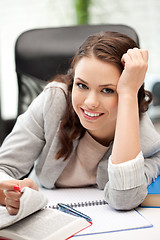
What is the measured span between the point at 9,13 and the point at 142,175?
2.05 m

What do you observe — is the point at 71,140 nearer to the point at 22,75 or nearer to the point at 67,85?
the point at 67,85

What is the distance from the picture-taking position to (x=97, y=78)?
3.25 ft

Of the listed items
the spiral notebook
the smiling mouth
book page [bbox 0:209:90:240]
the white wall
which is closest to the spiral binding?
the spiral notebook

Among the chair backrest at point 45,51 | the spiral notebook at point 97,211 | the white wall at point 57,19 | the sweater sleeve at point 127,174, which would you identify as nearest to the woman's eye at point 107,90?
the sweater sleeve at point 127,174

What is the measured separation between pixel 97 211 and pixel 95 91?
323 mm

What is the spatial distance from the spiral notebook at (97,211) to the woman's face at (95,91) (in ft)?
0.72

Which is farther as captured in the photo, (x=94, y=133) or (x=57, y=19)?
(x=57, y=19)

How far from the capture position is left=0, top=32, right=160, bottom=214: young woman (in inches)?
38.6

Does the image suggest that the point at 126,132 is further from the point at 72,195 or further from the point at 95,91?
the point at 72,195

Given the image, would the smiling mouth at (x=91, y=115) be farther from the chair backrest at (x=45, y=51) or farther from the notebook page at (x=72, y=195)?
the chair backrest at (x=45, y=51)

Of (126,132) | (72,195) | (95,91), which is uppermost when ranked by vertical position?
(95,91)

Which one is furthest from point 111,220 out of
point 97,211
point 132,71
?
point 132,71

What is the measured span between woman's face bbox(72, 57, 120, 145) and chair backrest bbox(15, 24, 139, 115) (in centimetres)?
51

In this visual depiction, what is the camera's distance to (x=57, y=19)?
2715 millimetres
